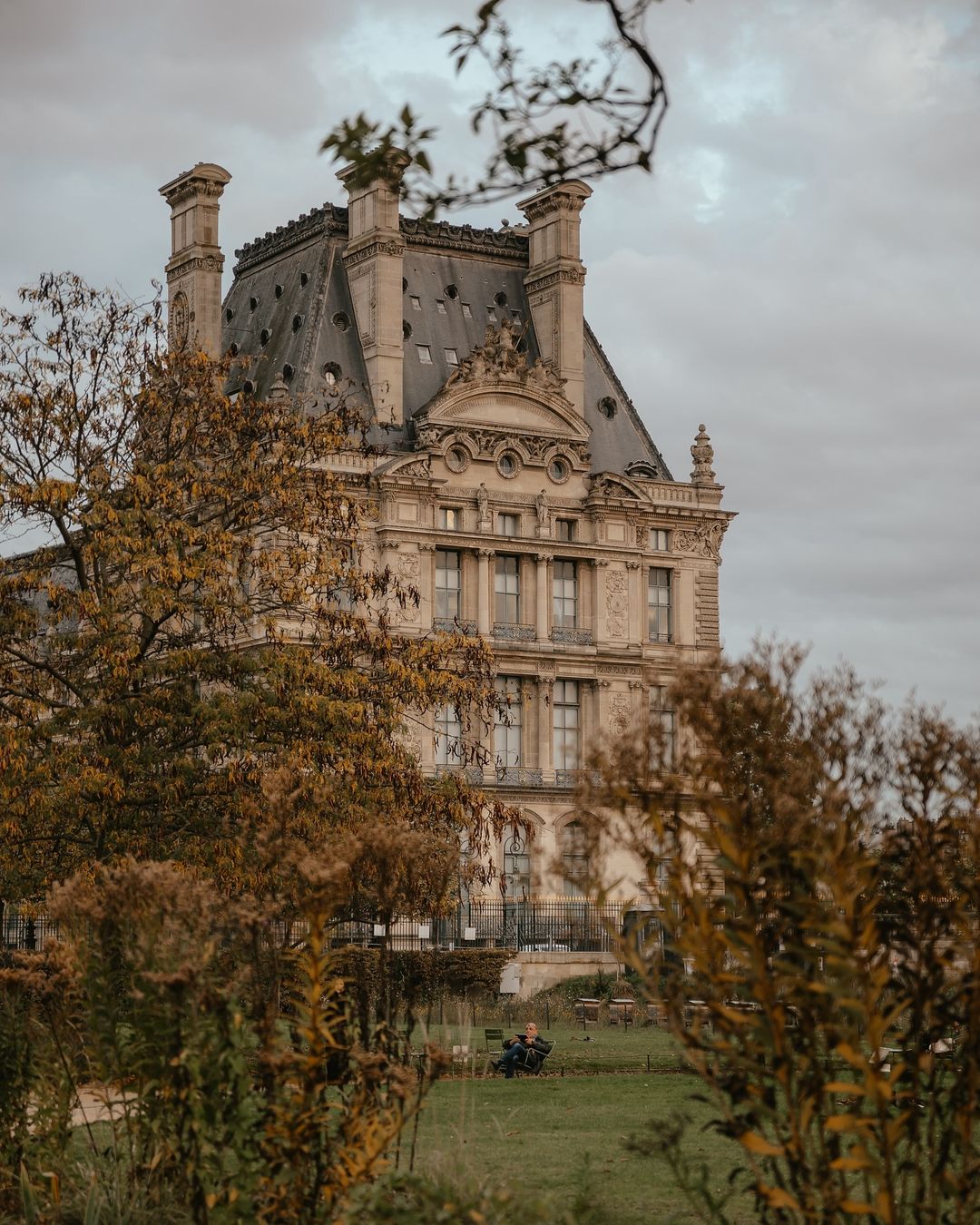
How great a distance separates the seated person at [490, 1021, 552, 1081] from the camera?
973 inches

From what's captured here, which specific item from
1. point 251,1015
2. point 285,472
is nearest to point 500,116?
point 251,1015

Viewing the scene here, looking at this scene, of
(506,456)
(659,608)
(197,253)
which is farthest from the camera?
(659,608)

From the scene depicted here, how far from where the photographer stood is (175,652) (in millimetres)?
26047

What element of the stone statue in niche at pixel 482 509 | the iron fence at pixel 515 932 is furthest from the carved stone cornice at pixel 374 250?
the iron fence at pixel 515 932

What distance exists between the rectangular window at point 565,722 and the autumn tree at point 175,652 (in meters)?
33.2

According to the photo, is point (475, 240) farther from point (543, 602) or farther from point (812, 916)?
point (812, 916)

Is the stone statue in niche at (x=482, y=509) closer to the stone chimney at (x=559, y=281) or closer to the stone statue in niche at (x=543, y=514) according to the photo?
the stone statue in niche at (x=543, y=514)

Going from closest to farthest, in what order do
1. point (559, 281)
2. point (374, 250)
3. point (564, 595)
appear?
point (374, 250)
point (564, 595)
point (559, 281)

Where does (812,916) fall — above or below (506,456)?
below

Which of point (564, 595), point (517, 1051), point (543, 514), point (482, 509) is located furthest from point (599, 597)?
point (517, 1051)

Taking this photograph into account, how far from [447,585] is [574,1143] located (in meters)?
43.1

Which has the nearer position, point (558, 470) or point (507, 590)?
point (507, 590)

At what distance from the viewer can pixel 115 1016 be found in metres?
11.7

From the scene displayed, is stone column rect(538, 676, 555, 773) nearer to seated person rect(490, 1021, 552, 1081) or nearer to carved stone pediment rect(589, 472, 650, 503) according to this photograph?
carved stone pediment rect(589, 472, 650, 503)
